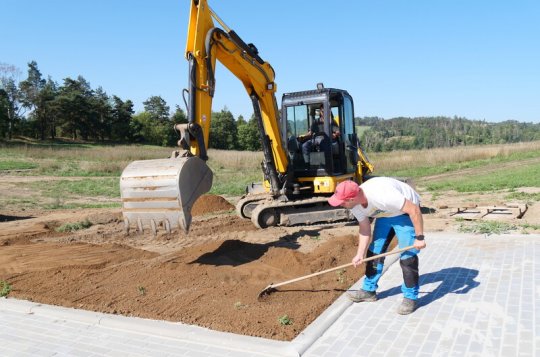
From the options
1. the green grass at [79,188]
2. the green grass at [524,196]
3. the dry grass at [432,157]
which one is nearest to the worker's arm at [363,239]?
the green grass at [524,196]

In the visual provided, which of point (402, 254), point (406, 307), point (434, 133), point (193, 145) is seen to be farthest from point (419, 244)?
point (434, 133)

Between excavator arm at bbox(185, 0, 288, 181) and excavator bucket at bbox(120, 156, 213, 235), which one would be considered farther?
excavator arm at bbox(185, 0, 288, 181)

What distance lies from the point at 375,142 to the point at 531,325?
68.3 m

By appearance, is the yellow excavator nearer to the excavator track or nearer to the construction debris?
the excavator track

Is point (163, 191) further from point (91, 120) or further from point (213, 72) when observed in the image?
point (91, 120)

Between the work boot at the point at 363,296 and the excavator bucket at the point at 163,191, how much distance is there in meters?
2.51

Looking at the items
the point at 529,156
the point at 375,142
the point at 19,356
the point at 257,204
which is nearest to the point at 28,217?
the point at 257,204

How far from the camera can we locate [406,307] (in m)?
4.93

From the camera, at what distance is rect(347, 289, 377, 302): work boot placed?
536 cm

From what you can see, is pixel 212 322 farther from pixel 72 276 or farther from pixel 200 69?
pixel 200 69

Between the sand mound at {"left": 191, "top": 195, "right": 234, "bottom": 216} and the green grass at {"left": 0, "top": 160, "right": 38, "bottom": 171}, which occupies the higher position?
the green grass at {"left": 0, "top": 160, "right": 38, "bottom": 171}

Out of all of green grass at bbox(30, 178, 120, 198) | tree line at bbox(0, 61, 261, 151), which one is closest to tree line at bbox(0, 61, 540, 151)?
tree line at bbox(0, 61, 261, 151)

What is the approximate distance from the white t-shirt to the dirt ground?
1237mm

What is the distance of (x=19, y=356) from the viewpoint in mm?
4336
